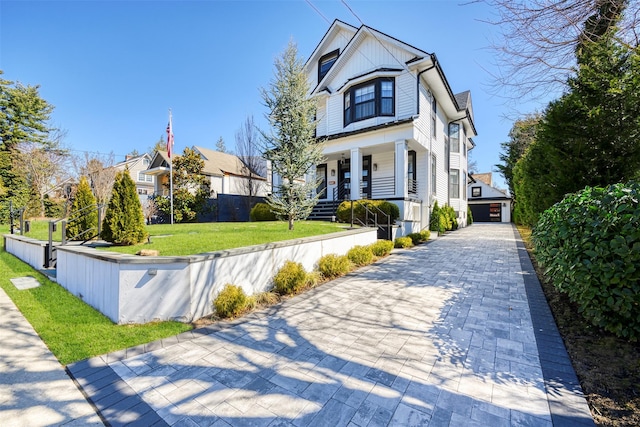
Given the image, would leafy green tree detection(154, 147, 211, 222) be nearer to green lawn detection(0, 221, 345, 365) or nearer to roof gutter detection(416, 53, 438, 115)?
green lawn detection(0, 221, 345, 365)

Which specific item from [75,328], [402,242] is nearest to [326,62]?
[402,242]

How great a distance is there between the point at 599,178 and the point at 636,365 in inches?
211

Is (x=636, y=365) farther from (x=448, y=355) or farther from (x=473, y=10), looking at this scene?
(x=473, y=10)

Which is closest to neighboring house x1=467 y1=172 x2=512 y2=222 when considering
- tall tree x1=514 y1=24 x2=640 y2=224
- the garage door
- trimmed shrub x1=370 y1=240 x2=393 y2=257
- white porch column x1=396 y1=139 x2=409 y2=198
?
the garage door

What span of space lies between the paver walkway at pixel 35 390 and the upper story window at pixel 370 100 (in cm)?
1415

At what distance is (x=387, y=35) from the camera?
13.9 metres

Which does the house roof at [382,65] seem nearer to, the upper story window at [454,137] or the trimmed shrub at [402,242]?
the upper story window at [454,137]

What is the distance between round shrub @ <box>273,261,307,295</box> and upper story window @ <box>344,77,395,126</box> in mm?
10952

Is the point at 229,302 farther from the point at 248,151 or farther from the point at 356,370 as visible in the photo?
the point at 248,151

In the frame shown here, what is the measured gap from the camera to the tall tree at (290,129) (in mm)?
8453

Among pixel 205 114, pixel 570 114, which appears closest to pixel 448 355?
pixel 570 114

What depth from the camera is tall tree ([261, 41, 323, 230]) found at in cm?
845

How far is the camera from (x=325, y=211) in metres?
14.1

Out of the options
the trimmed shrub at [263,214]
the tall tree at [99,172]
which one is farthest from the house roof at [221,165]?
the trimmed shrub at [263,214]
